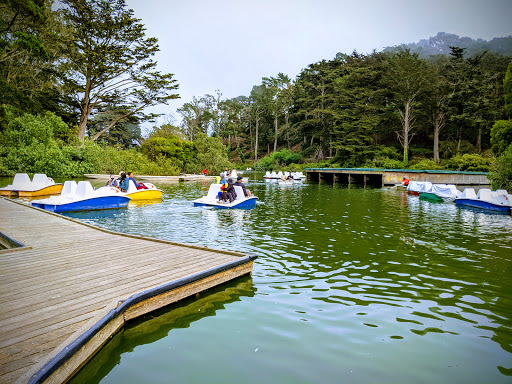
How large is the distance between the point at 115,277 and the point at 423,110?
5724 centimetres

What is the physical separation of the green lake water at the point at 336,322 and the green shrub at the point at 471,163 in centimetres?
3192

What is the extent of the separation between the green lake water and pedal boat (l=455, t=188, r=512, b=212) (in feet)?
31.3

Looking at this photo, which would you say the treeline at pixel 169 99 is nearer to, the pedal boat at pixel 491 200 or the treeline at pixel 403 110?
the treeline at pixel 403 110

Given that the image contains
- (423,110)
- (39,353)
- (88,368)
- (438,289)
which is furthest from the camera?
(423,110)

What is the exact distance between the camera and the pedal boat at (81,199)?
1429 cm

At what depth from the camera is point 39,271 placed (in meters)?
5.34

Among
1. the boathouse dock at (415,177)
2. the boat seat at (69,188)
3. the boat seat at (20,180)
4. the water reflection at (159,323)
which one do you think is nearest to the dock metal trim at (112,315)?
the water reflection at (159,323)

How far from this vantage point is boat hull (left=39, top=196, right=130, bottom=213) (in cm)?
1427

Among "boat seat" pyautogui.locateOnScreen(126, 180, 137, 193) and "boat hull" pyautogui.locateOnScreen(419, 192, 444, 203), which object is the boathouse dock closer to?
"boat hull" pyautogui.locateOnScreen(419, 192, 444, 203)

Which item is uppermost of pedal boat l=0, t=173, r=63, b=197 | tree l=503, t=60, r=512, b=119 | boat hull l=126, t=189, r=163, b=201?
tree l=503, t=60, r=512, b=119

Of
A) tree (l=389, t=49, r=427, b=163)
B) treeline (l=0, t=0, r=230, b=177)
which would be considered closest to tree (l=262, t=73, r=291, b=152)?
tree (l=389, t=49, r=427, b=163)

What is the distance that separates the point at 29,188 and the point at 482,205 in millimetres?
24667

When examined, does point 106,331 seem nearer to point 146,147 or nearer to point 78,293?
point 78,293

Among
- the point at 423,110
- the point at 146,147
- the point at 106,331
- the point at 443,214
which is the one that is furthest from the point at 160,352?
the point at 423,110
